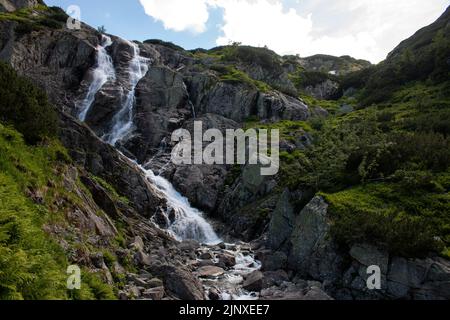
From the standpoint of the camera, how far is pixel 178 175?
133ft

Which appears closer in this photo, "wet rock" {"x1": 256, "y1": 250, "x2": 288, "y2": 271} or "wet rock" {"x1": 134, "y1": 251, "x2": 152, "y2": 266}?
"wet rock" {"x1": 134, "y1": 251, "x2": 152, "y2": 266}

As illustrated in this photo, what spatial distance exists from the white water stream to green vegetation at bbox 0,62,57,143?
11.2 m

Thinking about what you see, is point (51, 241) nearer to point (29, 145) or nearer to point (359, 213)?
point (29, 145)

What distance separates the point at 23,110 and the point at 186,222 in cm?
1945

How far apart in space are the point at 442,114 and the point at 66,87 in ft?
151

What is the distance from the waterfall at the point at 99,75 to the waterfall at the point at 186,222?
18.4 metres

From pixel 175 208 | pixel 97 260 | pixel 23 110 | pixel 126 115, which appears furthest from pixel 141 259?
pixel 126 115

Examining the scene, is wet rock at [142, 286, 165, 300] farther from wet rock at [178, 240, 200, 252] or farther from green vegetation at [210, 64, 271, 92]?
green vegetation at [210, 64, 271, 92]

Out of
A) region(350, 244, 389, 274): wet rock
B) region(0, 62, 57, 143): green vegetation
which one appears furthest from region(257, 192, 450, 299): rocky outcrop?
region(0, 62, 57, 143): green vegetation

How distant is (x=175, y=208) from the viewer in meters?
35.0

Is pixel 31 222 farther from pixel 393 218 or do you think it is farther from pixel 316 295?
pixel 393 218

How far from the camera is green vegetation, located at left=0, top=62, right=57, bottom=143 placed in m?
16.6
